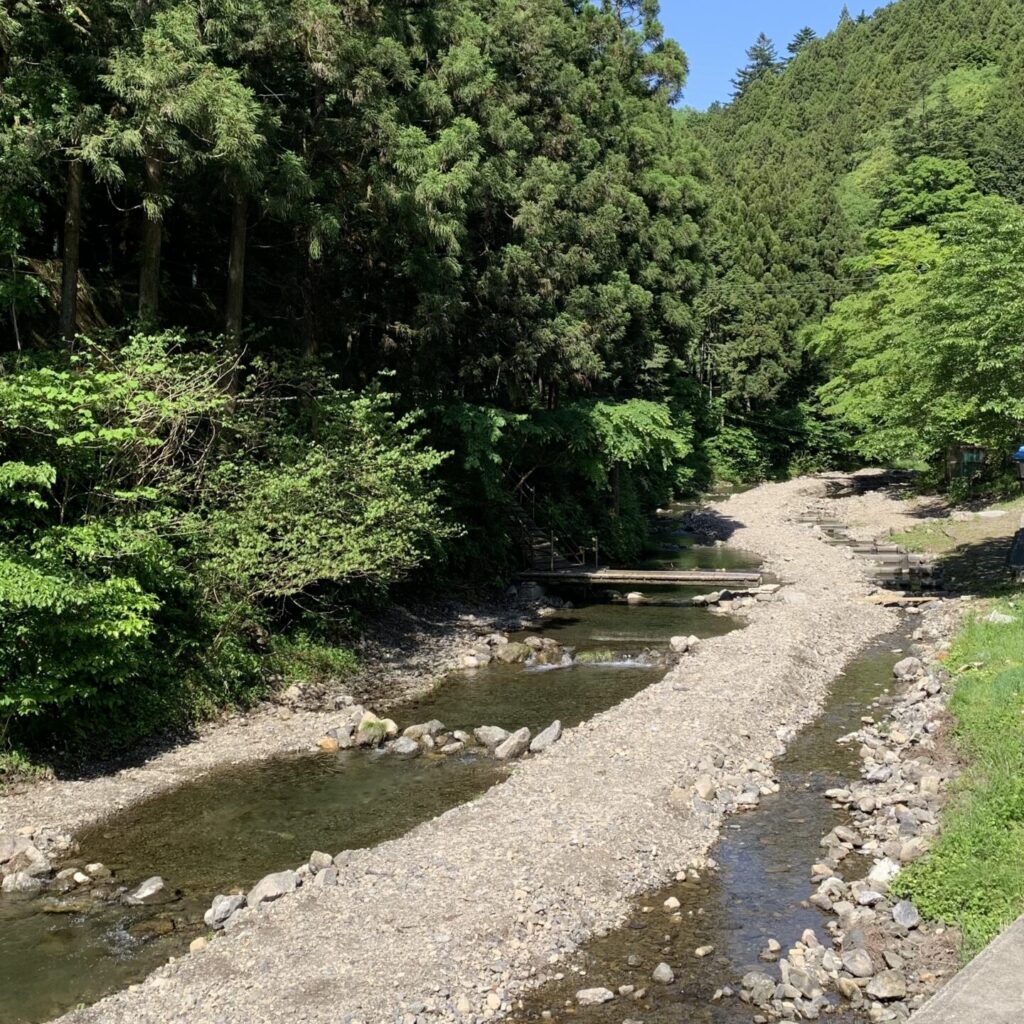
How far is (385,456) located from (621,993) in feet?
37.5

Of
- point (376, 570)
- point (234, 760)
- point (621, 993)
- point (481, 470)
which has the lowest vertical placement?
point (621, 993)

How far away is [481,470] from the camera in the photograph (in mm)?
22609

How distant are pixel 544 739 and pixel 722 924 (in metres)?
5.46

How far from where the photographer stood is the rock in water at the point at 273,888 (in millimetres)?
9438

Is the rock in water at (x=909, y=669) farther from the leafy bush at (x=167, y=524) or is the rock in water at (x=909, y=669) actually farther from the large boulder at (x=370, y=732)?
the large boulder at (x=370, y=732)

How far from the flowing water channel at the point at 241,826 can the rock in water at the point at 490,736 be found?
432 millimetres

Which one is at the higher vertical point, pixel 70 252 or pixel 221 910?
pixel 70 252

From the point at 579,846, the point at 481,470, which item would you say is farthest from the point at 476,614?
the point at 579,846

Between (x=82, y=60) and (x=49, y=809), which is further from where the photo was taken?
(x=82, y=60)

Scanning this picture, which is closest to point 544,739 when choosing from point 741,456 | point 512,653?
point 512,653

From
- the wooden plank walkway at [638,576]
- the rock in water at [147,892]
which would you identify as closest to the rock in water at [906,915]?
the rock in water at [147,892]

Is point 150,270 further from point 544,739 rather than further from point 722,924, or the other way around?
point 722,924

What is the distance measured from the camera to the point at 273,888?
955 centimetres

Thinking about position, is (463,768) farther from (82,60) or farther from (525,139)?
(525,139)
